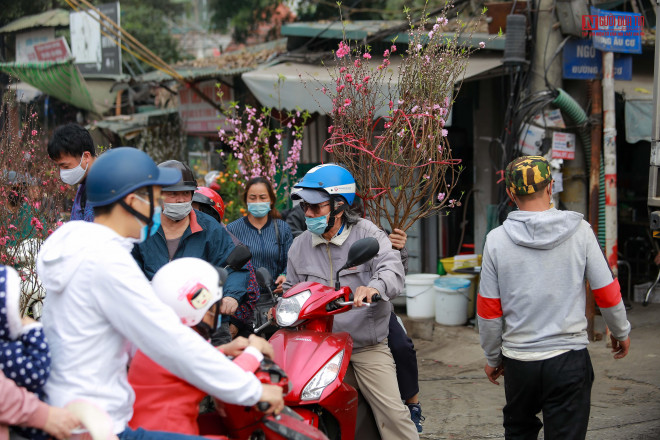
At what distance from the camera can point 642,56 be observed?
31.4 ft

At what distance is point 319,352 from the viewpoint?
3.24 metres

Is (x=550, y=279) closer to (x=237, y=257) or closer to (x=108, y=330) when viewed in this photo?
(x=237, y=257)

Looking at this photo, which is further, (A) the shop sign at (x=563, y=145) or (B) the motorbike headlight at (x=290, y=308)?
(A) the shop sign at (x=563, y=145)

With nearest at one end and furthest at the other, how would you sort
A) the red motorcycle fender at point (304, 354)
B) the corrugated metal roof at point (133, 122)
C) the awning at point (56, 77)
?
1. the red motorcycle fender at point (304, 354)
2. the awning at point (56, 77)
3. the corrugated metal roof at point (133, 122)

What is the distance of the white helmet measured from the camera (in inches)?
96.7

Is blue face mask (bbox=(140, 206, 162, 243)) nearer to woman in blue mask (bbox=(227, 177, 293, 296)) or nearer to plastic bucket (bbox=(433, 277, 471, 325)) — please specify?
woman in blue mask (bbox=(227, 177, 293, 296))

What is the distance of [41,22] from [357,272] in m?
15.2

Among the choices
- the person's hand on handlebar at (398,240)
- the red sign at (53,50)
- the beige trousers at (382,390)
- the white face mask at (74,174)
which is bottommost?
the beige trousers at (382,390)

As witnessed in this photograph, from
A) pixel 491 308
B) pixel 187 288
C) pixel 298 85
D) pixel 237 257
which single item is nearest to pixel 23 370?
pixel 187 288

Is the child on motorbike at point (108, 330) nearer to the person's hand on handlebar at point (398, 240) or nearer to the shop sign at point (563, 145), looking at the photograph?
the person's hand on handlebar at point (398, 240)

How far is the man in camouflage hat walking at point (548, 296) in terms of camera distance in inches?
137

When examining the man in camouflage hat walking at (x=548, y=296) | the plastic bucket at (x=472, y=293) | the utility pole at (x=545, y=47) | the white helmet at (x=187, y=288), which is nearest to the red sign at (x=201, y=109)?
the plastic bucket at (x=472, y=293)

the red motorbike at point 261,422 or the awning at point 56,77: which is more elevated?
the awning at point 56,77

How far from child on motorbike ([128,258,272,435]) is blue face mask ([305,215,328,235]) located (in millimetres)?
1326
